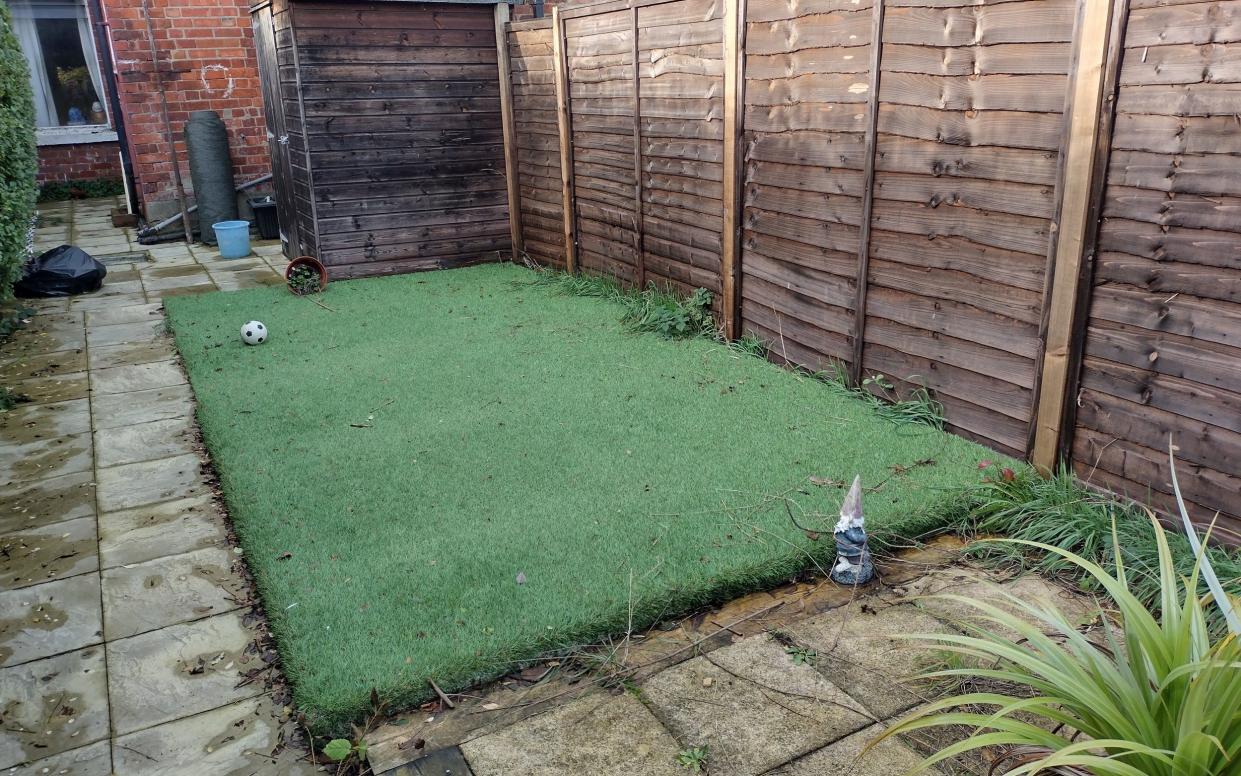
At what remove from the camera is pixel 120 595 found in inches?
123

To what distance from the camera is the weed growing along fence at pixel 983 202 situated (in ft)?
9.82

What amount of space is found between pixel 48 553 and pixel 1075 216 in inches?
159

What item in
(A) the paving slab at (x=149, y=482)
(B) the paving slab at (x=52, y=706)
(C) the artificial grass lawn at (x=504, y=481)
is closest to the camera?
(B) the paving slab at (x=52, y=706)

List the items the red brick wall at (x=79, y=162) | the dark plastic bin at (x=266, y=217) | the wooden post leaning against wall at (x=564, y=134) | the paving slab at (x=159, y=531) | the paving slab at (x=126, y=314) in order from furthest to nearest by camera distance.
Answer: the red brick wall at (x=79, y=162) → the dark plastic bin at (x=266, y=217) → the wooden post leaning against wall at (x=564, y=134) → the paving slab at (x=126, y=314) → the paving slab at (x=159, y=531)

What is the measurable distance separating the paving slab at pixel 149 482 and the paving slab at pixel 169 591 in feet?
1.99

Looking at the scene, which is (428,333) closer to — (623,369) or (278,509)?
(623,369)

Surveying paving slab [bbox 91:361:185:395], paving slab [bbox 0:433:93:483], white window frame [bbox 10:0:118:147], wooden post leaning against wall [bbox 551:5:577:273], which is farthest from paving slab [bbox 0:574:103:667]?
white window frame [bbox 10:0:118:147]

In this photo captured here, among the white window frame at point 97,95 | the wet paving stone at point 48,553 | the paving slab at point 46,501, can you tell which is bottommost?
the wet paving stone at point 48,553

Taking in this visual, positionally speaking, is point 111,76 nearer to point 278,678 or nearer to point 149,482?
point 149,482

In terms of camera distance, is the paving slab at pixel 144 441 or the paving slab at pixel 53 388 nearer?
the paving slab at pixel 144 441

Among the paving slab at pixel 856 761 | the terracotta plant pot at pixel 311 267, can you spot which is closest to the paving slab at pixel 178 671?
the paving slab at pixel 856 761

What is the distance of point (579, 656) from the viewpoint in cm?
271

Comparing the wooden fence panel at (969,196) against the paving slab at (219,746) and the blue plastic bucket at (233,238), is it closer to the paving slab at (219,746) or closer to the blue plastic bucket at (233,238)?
the paving slab at (219,746)

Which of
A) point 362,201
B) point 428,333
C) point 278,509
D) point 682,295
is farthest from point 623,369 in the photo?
point 362,201
